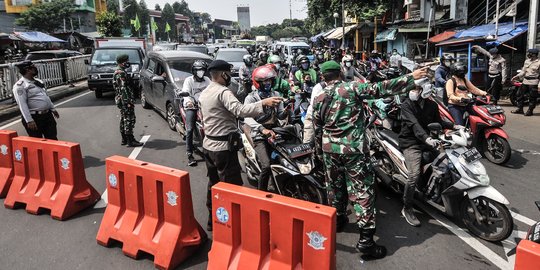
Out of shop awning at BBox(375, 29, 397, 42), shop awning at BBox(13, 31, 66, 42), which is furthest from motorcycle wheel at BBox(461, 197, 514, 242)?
shop awning at BBox(13, 31, 66, 42)

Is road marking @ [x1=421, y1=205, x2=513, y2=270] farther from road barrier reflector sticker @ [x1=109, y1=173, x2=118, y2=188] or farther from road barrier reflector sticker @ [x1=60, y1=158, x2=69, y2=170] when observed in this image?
road barrier reflector sticker @ [x1=60, y1=158, x2=69, y2=170]

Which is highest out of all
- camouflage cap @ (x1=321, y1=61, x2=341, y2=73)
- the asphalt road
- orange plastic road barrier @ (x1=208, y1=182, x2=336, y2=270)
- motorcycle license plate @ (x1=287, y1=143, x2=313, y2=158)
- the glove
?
camouflage cap @ (x1=321, y1=61, x2=341, y2=73)

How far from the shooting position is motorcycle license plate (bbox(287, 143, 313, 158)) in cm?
423

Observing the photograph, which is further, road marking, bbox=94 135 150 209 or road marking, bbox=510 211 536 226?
road marking, bbox=94 135 150 209

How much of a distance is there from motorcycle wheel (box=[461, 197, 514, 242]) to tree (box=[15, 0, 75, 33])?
180ft

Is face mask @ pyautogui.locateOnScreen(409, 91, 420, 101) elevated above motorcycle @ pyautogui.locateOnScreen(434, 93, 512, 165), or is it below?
A: above

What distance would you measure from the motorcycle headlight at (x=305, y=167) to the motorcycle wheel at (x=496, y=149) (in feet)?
12.2

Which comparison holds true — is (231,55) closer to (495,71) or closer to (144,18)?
(495,71)

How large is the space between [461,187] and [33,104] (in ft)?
19.3

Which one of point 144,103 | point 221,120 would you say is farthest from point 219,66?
point 144,103

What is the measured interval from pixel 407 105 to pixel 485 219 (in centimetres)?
140

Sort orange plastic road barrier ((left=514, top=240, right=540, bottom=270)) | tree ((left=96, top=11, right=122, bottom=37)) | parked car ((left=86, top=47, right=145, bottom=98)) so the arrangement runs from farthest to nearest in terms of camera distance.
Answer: tree ((left=96, top=11, right=122, bottom=37))
parked car ((left=86, top=47, right=145, bottom=98))
orange plastic road barrier ((left=514, top=240, right=540, bottom=270))

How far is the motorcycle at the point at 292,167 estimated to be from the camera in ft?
13.8

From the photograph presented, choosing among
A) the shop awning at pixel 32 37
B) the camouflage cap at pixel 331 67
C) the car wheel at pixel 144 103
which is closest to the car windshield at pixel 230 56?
the car wheel at pixel 144 103
